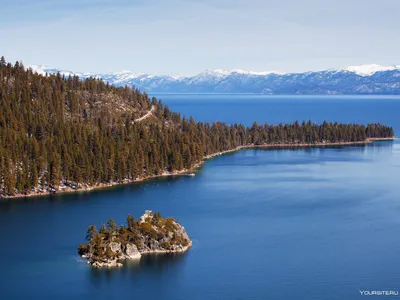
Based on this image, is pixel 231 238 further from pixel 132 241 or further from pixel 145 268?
pixel 145 268

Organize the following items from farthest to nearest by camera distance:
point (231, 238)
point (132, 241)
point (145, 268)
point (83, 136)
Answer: point (83, 136) < point (231, 238) < point (132, 241) < point (145, 268)

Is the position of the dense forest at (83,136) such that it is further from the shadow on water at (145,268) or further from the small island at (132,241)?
the shadow on water at (145,268)

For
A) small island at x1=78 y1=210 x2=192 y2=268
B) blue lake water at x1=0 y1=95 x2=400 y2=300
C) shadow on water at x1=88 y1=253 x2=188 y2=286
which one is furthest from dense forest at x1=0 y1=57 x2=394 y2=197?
shadow on water at x1=88 y1=253 x2=188 y2=286

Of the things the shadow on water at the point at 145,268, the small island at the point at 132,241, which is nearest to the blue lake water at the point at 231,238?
the shadow on water at the point at 145,268

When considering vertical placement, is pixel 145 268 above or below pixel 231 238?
below

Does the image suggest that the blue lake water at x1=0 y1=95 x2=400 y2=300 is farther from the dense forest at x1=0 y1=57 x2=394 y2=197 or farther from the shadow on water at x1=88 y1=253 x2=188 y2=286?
the dense forest at x1=0 y1=57 x2=394 y2=197

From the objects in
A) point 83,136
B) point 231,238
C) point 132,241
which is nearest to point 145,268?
point 132,241
